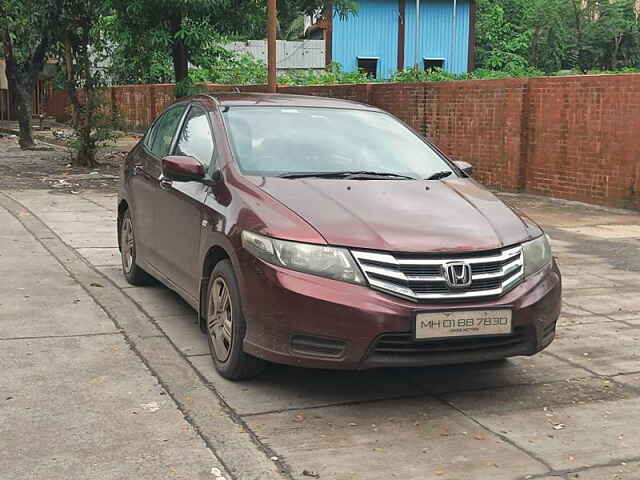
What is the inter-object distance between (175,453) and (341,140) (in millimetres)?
2548

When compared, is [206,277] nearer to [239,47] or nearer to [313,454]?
[313,454]

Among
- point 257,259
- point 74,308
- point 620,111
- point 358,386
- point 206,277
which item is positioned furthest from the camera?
point 620,111

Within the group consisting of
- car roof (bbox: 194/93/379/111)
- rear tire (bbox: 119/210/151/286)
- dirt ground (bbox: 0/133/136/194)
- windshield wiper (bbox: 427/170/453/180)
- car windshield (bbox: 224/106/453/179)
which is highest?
car roof (bbox: 194/93/379/111)

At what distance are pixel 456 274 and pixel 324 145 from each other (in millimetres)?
1632

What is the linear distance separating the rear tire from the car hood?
2501 millimetres

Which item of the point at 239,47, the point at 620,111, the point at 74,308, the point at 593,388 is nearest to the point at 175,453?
the point at 593,388

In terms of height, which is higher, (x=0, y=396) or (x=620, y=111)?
(x=620, y=111)

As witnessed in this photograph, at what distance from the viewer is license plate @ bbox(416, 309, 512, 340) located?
4.39 metres

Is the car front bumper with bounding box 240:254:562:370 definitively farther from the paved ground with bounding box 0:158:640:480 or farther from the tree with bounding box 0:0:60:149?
the tree with bounding box 0:0:60:149

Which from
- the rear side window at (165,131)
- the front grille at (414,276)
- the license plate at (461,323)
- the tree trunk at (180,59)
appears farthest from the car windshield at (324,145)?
the tree trunk at (180,59)

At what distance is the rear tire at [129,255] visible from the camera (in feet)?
24.2

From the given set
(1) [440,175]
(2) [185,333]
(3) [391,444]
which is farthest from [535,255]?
(2) [185,333]

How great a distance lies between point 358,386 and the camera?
5039 mm

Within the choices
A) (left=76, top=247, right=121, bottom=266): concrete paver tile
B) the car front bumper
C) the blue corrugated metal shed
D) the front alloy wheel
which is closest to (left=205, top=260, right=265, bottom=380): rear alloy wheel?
the front alloy wheel
